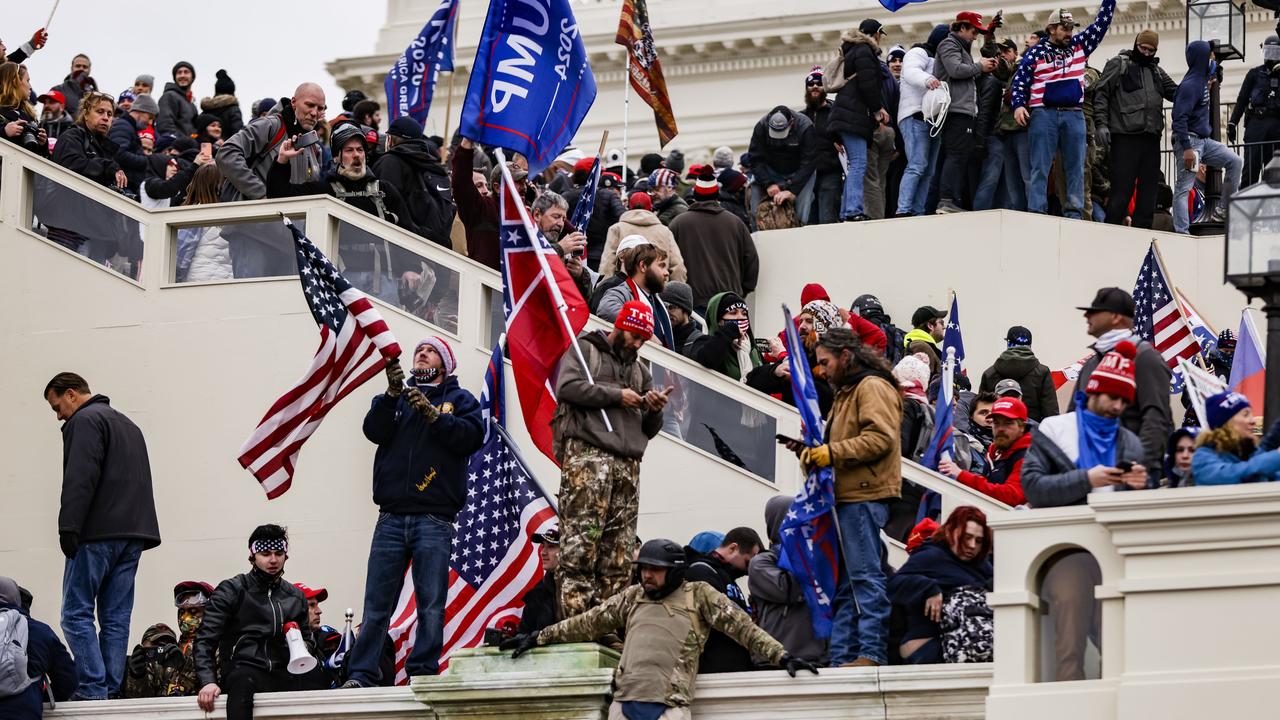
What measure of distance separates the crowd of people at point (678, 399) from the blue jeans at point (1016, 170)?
1.2 inches

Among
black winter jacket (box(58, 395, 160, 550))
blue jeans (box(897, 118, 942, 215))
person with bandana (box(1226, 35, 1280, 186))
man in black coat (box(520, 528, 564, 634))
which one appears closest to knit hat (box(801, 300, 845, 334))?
man in black coat (box(520, 528, 564, 634))

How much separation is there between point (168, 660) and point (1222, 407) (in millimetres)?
7167

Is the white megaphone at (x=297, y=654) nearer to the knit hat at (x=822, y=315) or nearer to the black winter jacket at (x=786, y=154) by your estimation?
the knit hat at (x=822, y=315)

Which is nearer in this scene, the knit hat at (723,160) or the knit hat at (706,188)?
the knit hat at (706,188)

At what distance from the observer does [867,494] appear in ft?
49.3

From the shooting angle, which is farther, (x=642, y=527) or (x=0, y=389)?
(x=0, y=389)

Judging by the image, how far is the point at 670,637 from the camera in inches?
582

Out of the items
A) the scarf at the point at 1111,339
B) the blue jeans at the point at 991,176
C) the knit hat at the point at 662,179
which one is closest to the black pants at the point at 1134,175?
the blue jeans at the point at 991,176

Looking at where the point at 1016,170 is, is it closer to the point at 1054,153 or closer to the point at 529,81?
the point at 1054,153

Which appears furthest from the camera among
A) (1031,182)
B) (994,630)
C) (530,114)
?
(1031,182)

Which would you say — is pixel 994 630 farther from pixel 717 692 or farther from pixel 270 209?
pixel 270 209

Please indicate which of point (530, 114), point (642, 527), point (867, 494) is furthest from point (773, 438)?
point (867, 494)

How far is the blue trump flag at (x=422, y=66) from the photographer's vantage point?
2491 centimetres

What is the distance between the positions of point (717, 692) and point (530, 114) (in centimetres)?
513
